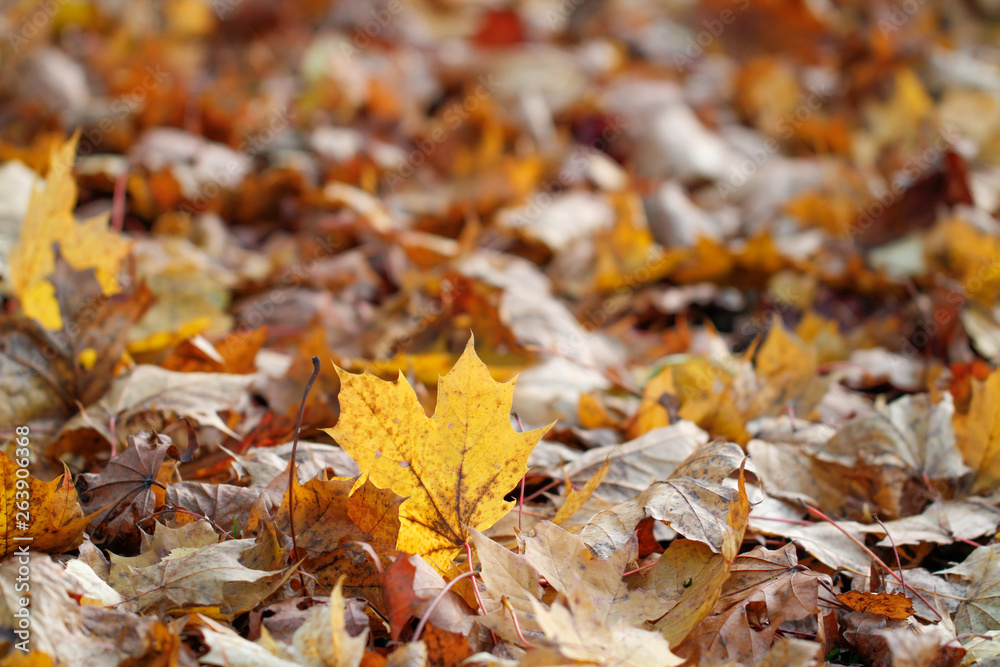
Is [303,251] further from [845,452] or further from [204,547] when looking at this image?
[845,452]

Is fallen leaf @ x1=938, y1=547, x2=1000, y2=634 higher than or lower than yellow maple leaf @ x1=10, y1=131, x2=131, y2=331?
lower

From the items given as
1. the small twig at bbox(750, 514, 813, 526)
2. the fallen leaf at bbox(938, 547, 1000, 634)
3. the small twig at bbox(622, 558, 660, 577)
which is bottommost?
the fallen leaf at bbox(938, 547, 1000, 634)

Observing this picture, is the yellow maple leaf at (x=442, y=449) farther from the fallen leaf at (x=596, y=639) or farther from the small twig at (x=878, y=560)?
the small twig at (x=878, y=560)

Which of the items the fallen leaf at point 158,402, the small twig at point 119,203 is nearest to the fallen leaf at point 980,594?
the fallen leaf at point 158,402

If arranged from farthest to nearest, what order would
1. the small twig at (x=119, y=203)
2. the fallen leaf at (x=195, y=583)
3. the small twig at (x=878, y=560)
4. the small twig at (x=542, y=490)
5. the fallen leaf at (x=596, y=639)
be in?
1. the small twig at (x=119, y=203)
2. the small twig at (x=542, y=490)
3. the small twig at (x=878, y=560)
4. the fallen leaf at (x=195, y=583)
5. the fallen leaf at (x=596, y=639)

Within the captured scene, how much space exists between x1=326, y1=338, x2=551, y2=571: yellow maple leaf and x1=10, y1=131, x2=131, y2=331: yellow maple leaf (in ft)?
2.23

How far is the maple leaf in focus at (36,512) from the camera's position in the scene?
2.86ft

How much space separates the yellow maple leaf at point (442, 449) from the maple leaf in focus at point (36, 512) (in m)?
0.33

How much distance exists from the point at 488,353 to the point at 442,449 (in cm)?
61

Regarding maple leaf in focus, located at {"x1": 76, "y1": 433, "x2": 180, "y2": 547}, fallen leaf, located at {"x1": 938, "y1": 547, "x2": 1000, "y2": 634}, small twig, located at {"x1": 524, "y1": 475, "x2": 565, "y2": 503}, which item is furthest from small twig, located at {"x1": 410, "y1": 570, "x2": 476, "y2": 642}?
fallen leaf, located at {"x1": 938, "y1": 547, "x2": 1000, "y2": 634}

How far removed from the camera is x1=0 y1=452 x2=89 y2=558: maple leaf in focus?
872 mm

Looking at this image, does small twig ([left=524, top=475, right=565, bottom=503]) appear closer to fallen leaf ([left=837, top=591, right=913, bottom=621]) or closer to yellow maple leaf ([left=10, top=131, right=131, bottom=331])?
fallen leaf ([left=837, top=591, right=913, bottom=621])

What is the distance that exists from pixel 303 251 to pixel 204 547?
125 centimetres

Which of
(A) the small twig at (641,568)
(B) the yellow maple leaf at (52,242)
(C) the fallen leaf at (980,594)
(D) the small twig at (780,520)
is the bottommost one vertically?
(C) the fallen leaf at (980,594)
